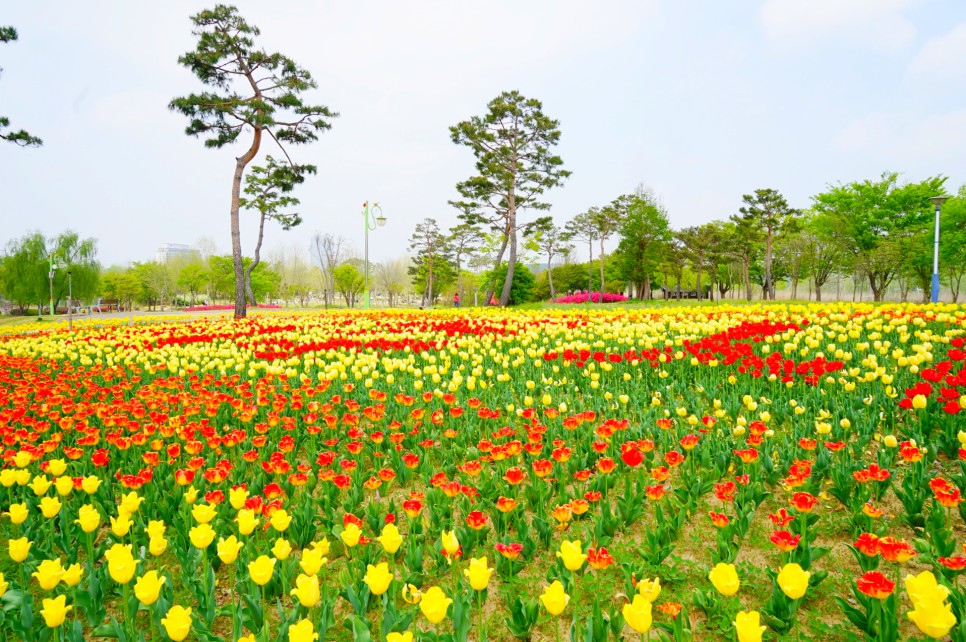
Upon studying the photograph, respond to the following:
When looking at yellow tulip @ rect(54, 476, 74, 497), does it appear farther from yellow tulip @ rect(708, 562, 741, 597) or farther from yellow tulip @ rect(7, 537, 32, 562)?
yellow tulip @ rect(708, 562, 741, 597)

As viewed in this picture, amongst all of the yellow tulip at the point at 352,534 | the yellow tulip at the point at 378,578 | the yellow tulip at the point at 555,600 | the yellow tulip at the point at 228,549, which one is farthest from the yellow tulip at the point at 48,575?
the yellow tulip at the point at 555,600

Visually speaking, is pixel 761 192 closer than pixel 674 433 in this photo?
No

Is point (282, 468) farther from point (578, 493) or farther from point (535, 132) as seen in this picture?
point (535, 132)

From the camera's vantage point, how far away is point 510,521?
3.08 metres

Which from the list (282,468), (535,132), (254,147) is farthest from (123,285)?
(282,468)

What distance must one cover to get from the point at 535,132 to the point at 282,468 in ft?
89.4

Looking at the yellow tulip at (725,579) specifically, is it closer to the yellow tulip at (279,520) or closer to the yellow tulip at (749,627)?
the yellow tulip at (749,627)

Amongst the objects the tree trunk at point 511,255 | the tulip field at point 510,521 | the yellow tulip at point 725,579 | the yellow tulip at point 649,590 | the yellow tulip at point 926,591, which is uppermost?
the tree trunk at point 511,255

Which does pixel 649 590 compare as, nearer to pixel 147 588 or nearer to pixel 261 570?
pixel 261 570

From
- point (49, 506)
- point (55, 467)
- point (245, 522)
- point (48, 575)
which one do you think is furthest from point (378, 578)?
point (55, 467)

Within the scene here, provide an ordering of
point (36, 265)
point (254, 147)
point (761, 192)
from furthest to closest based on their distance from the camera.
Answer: point (36, 265)
point (761, 192)
point (254, 147)

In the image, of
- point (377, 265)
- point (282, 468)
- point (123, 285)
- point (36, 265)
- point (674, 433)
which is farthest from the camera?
point (377, 265)

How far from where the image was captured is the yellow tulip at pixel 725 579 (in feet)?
5.48

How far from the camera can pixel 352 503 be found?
306 cm
